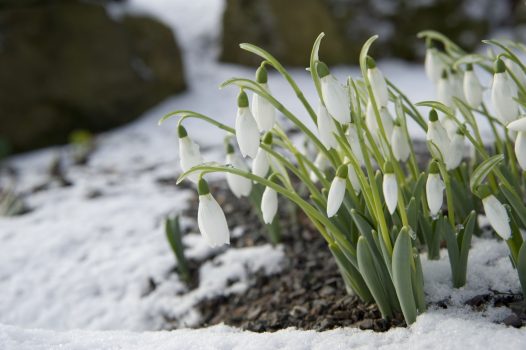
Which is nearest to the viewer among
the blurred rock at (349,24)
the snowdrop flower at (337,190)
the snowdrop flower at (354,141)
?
the snowdrop flower at (337,190)

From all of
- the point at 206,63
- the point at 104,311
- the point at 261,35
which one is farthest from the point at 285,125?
the point at 104,311

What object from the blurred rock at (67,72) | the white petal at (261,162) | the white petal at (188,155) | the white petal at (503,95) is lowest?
the white petal at (261,162)

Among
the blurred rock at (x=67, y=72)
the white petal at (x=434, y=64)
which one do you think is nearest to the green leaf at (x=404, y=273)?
the white petal at (x=434, y=64)

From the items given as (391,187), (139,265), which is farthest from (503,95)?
(139,265)

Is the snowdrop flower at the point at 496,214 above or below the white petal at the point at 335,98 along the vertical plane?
below

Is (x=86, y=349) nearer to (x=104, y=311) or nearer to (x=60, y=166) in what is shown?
(x=104, y=311)

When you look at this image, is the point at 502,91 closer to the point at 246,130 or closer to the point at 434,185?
the point at 434,185

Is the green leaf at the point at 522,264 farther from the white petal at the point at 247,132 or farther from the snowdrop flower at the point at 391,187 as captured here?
the white petal at the point at 247,132
